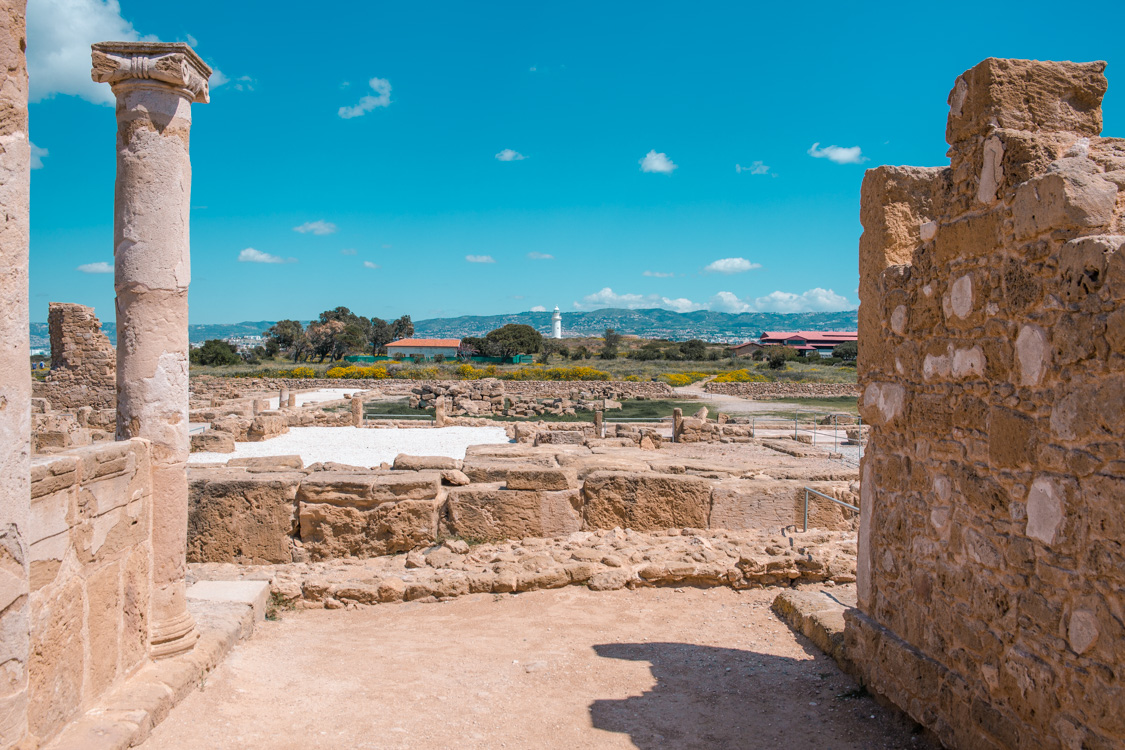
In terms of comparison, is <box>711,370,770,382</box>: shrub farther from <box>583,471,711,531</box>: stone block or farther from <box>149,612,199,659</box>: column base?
<box>149,612,199,659</box>: column base

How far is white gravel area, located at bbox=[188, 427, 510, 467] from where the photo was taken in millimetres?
14898

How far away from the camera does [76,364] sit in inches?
918

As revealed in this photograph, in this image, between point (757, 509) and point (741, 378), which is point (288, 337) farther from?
point (757, 509)

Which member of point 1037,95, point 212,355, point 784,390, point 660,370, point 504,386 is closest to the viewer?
point 1037,95

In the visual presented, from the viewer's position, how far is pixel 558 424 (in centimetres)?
2236

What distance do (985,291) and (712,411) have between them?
2908 cm

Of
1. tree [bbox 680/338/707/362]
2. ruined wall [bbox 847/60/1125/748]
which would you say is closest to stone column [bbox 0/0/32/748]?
ruined wall [bbox 847/60/1125/748]

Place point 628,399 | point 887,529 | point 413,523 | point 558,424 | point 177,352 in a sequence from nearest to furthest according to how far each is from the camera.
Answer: point 887,529
point 177,352
point 413,523
point 558,424
point 628,399

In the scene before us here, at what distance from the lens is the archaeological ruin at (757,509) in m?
2.98

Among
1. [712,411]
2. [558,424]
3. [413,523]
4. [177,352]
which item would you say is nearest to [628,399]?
[712,411]

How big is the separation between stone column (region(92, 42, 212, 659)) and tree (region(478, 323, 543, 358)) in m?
70.2

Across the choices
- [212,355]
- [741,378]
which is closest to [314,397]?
[741,378]

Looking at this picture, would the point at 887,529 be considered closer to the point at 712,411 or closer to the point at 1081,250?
the point at 1081,250

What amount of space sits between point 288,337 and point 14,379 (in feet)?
274
